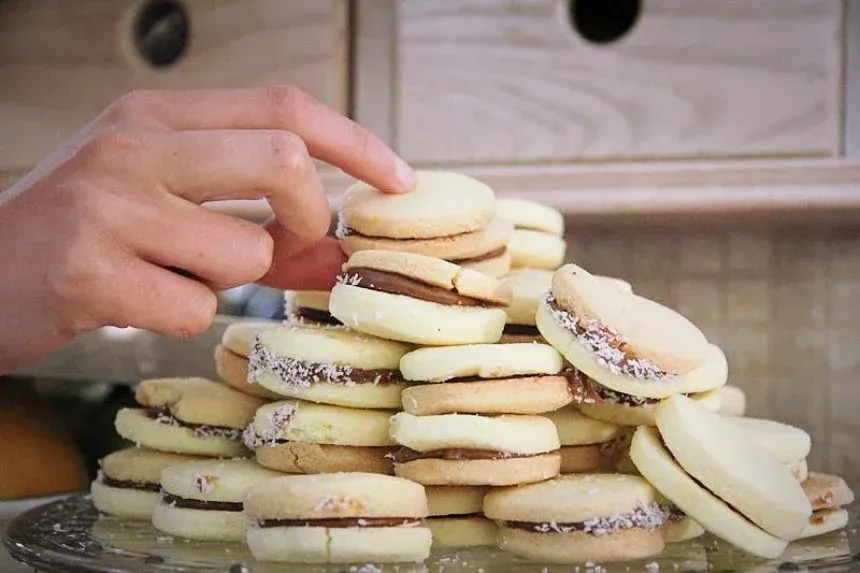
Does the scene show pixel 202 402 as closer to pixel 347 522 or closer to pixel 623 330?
pixel 347 522

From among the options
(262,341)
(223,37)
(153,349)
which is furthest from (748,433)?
(153,349)

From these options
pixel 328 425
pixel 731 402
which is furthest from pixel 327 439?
pixel 731 402

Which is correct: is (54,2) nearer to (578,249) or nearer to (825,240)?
(578,249)

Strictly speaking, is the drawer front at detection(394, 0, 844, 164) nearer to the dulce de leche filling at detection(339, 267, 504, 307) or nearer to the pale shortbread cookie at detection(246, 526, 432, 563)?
the dulce de leche filling at detection(339, 267, 504, 307)

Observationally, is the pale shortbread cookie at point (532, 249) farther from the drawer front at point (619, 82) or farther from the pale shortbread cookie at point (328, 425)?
the pale shortbread cookie at point (328, 425)

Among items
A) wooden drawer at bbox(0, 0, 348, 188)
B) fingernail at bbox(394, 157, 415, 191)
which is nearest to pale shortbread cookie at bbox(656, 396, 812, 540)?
fingernail at bbox(394, 157, 415, 191)

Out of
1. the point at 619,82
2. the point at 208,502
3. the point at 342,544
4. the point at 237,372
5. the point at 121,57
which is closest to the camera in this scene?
the point at 342,544
